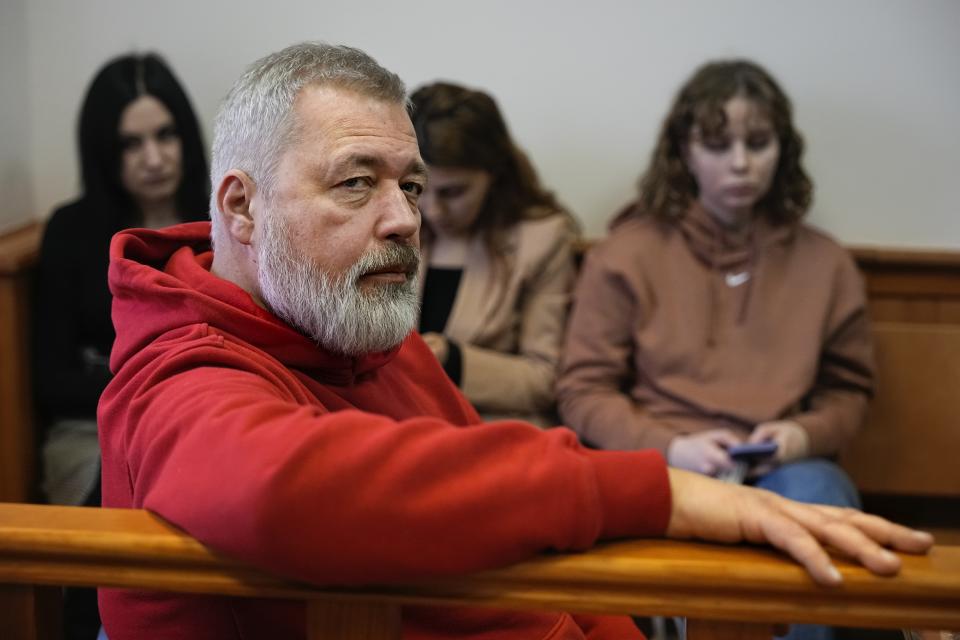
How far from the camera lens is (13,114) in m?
2.67

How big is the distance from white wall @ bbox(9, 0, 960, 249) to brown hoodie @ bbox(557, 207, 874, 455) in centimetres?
29

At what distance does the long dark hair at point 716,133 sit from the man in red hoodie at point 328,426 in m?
1.10

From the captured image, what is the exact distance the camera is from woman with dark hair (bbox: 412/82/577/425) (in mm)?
2393

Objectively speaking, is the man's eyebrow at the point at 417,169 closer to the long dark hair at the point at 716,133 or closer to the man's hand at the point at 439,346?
the man's hand at the point at 439,346

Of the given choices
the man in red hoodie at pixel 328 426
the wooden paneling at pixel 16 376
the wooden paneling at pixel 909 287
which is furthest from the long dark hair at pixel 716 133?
the wooden paneling at pixel 16 376

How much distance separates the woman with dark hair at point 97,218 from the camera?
2459 millimetres

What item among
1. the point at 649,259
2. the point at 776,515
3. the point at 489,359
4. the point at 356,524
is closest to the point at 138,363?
the point at 356,524

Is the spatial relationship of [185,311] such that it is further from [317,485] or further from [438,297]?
[438,297]

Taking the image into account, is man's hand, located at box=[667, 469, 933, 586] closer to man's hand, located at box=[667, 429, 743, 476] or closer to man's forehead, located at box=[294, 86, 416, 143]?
man's forehead, located at box=[294, 86, 416, 143]

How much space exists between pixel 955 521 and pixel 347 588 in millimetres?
2232

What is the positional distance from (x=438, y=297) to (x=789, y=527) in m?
1.68

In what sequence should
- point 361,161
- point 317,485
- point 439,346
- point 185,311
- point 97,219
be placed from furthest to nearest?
1. point 97,219
2. point 439,346
3. point 361,161
4. point 185,311
5. point 317,485

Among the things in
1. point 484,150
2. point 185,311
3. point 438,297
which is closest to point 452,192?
point 484,150

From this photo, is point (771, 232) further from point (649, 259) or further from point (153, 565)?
point (153, 565)
